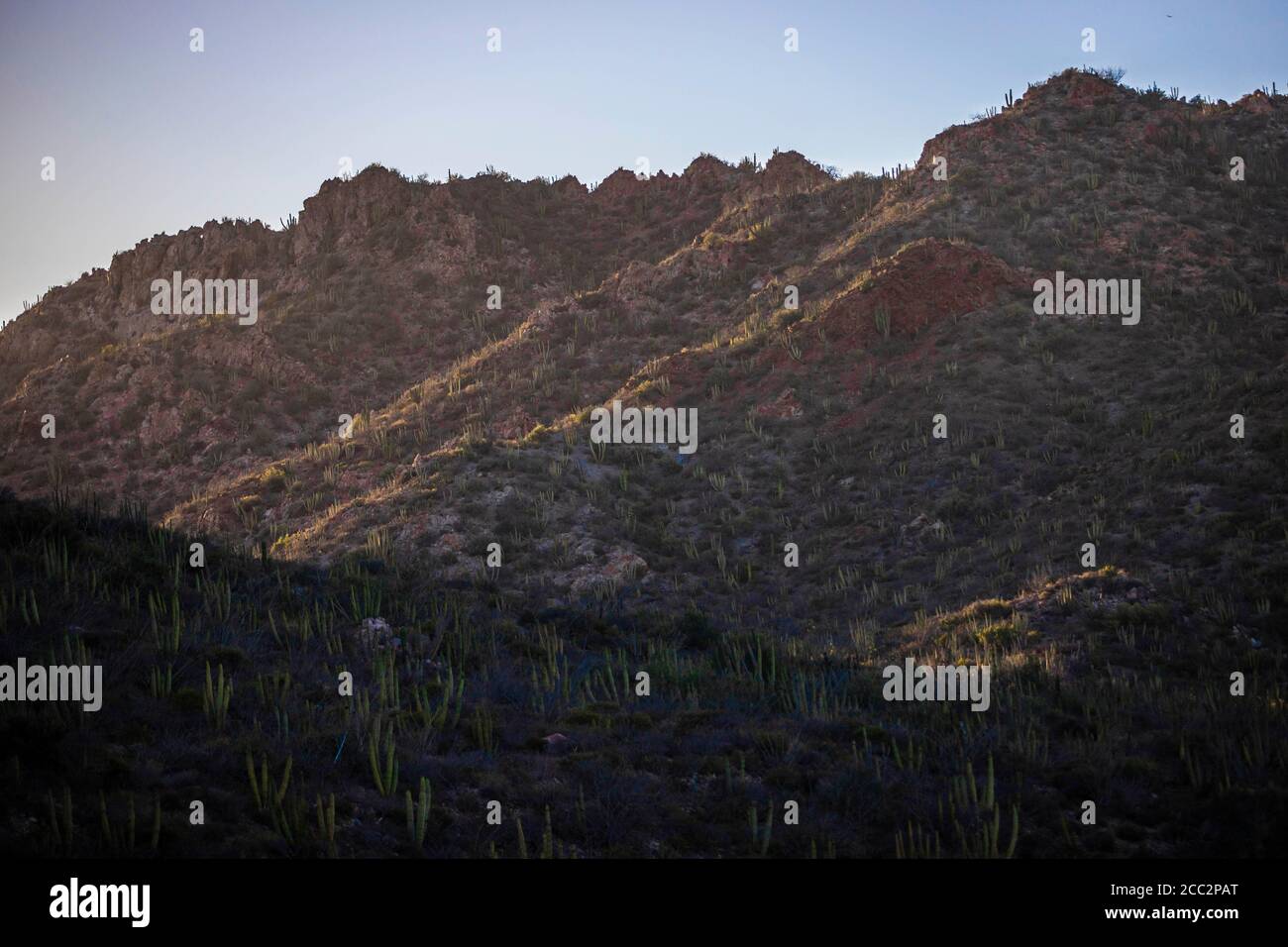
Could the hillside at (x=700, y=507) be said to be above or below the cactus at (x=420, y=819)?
above

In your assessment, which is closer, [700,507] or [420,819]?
[420,819]

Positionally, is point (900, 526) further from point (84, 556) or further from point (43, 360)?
point (43, 360)

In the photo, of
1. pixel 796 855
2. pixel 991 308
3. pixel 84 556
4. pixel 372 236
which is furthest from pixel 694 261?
pixel 796 855

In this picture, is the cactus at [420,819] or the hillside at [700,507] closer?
the cactus at [420,819]

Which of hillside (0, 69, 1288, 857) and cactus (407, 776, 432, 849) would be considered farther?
hillside (0, 69, 1288, 857)

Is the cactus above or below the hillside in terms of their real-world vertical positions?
below

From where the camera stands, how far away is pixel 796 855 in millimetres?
7219

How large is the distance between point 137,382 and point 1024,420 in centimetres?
3404

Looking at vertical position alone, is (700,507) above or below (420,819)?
above

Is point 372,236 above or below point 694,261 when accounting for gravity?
above

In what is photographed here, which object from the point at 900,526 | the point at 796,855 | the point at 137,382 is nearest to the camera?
the point at 796,855

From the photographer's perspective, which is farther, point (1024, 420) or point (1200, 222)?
point (1200, 222)
